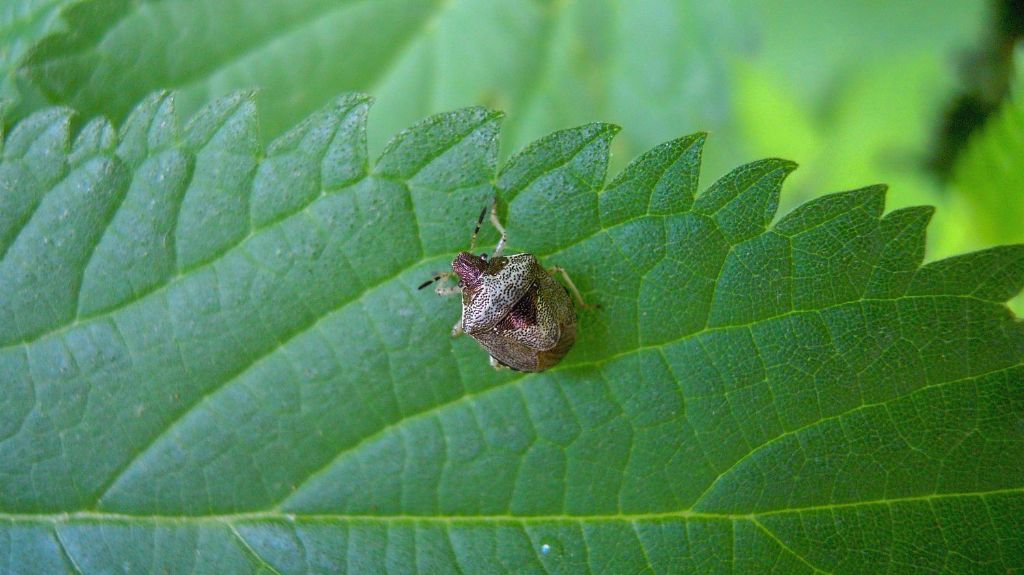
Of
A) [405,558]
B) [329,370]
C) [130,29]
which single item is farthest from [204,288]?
[130,29]

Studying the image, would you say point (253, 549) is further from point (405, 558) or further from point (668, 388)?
point (668, 388)

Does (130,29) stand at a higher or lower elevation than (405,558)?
higher

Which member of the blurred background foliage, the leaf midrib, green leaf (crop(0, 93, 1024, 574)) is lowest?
the leaf midrib

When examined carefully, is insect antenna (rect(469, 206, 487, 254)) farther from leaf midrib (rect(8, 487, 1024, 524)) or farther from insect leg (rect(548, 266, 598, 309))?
leaf midrib (rect(8, 487, 1024, 524))

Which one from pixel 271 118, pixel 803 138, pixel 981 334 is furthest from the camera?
pixel 803 138

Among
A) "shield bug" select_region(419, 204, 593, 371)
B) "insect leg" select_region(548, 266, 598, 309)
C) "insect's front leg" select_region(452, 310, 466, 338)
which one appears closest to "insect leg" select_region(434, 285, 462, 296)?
"shield bug" select_region(419, 204, 593, 371)

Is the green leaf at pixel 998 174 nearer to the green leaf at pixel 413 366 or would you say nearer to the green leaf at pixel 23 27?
the green leaf at pixel 413 366

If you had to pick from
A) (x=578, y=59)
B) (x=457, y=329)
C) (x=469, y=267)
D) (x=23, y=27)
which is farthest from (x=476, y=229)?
(x=23, y=27)
